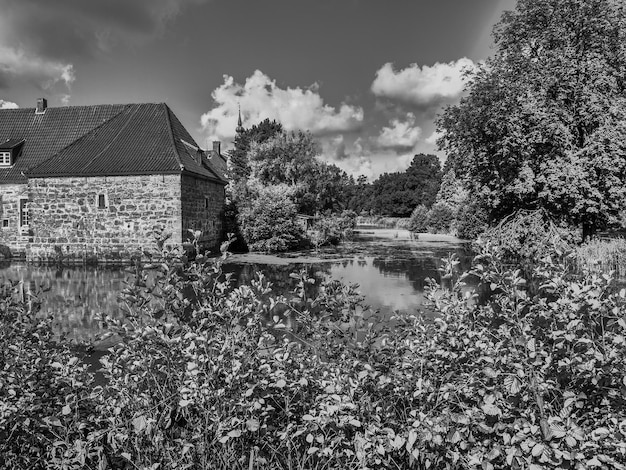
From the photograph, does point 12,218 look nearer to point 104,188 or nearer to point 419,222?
point 104,188

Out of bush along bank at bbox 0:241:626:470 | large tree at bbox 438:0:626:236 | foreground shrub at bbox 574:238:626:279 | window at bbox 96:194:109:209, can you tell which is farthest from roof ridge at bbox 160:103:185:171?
bush along bank at bbox 0:241:626:470

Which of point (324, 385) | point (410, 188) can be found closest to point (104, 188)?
point (324, 385)

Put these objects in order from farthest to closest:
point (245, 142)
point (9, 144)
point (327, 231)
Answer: point (245, 142), point (327, 231), point (9, 144)

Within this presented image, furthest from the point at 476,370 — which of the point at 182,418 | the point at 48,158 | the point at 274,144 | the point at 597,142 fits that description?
the point at 274,144

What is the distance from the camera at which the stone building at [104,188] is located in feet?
72.4

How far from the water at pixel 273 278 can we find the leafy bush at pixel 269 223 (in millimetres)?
2189

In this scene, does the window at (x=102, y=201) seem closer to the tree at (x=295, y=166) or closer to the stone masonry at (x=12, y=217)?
the stone masonry at (x=12, y=217)

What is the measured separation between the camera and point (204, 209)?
977 inches

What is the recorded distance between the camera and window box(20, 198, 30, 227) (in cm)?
2444

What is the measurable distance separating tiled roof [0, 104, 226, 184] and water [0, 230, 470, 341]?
5.18 metres

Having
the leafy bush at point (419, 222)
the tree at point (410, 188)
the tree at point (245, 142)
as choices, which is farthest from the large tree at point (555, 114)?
the tree at point (410, 188)

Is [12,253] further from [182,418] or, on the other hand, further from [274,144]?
[182,418]

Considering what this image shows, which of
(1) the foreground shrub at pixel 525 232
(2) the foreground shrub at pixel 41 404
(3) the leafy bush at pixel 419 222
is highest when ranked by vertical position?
(3) the leafy bush at pixel 419 222

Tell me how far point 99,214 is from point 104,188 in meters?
1.30
